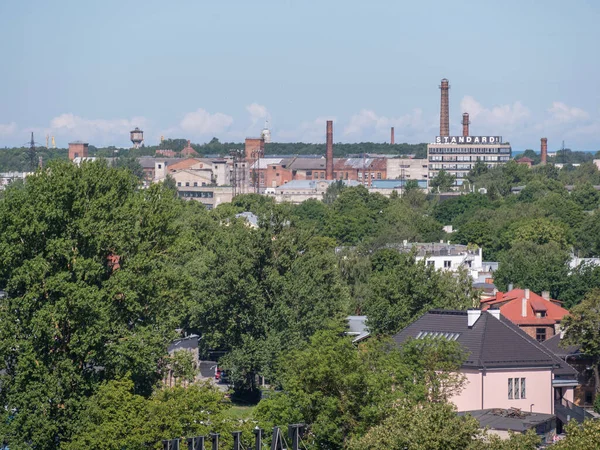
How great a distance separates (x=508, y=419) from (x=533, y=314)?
30397mm

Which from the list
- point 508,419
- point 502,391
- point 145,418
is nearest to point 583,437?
point 508,419

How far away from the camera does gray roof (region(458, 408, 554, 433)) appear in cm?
5175

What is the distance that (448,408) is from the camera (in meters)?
41.6

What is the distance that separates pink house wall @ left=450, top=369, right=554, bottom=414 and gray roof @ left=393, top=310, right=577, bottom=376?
0.36 m

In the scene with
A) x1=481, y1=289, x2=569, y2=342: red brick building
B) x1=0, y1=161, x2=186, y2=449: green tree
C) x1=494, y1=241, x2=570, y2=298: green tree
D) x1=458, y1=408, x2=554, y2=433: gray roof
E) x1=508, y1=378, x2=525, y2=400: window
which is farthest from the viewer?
x1=494, y1=241, x2=570, y2=298: green tree

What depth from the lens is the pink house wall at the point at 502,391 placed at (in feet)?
191

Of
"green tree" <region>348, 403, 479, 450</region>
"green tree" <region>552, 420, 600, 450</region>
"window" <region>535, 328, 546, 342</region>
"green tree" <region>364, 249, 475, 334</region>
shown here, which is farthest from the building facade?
"window" <region>535, 328, 546, 342</region>

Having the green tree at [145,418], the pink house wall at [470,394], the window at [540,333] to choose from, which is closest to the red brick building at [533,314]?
the window at [540,333]

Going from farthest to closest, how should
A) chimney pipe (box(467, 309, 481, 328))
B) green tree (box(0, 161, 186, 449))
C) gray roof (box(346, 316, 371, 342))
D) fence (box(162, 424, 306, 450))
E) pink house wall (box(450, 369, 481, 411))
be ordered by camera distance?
gray roof (box(346, 316, 371, 342)) < chimney pipe (box(467, 309, 481, 328)) < pink house wall (box(450, 369, 481, 411)) < green tree (box(0, 161, 186, 449)) < fence (box(162, 424, 306, 450))

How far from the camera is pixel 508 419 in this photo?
53281mm

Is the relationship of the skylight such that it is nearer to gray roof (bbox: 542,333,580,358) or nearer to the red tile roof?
gray roof (bbox: 542,333,580,358)

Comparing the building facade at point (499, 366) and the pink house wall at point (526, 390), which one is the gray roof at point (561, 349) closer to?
the building facade at point (499, 366)

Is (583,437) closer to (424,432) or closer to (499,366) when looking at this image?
(424,432)

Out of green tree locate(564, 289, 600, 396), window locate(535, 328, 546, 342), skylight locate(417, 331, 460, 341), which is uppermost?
skylight locate(417, 331, 460, 341)
